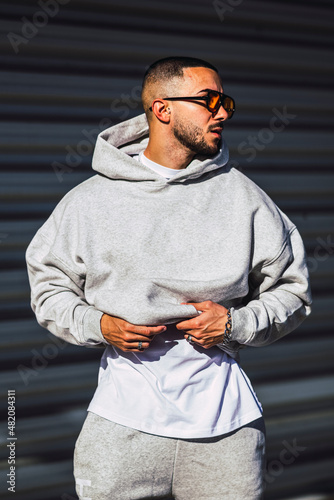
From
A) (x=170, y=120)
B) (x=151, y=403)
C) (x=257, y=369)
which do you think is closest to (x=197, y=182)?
(x=170, y=120)

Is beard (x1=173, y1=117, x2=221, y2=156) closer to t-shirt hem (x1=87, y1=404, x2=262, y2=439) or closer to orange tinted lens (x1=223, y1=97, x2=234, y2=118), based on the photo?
orange tinted lens (x1=223, y1=97, x2=234, y2=118)

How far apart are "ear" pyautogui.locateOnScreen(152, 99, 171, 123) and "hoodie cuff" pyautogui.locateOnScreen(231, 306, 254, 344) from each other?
0.73m

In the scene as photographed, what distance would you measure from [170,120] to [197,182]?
243 mm

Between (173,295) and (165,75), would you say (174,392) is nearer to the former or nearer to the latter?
(173,295)

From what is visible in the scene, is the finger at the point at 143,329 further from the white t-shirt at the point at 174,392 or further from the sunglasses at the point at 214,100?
the sunglasses at the point at 214,100

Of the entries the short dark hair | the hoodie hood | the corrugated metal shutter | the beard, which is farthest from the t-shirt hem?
the corrugated metal shutter

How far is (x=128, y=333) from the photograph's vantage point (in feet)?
7.05

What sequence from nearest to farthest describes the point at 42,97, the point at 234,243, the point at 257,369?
1. the point at 234,243
2. the point at 42,97
3. the point at 257,369

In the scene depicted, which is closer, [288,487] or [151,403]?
[151,403]

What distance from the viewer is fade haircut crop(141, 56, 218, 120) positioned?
2.40 m

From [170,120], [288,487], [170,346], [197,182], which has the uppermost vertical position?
[170,120]

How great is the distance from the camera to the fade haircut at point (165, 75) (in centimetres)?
240

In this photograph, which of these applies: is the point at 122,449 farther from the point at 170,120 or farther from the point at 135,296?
the point at 170,120

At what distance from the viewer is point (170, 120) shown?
2.41 metres
